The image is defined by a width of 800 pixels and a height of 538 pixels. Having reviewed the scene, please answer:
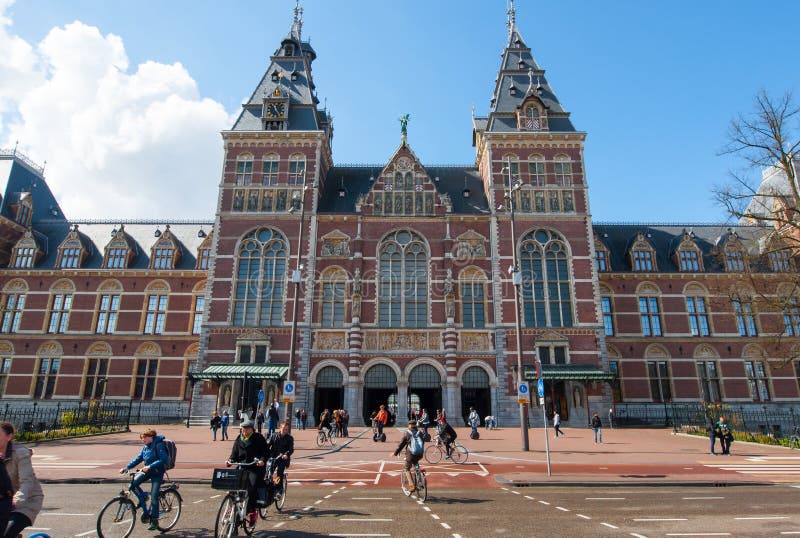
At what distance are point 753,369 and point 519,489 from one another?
35986 mm

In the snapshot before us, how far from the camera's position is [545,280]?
35281 millimetres

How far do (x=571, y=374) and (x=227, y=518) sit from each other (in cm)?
2778

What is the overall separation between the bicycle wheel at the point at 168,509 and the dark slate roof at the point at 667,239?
130 feet

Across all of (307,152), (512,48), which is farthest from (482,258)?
(512,48)

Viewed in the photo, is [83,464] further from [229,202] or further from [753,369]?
[753,369]

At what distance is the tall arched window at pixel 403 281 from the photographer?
34.7 m


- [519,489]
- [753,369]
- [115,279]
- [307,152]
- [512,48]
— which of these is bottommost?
[519,489]

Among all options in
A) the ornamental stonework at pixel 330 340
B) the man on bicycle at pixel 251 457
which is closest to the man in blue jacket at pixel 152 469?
the man on bicycle at pixel 251 457

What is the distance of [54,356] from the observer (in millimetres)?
38562

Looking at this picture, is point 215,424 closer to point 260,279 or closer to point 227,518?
point 260,279

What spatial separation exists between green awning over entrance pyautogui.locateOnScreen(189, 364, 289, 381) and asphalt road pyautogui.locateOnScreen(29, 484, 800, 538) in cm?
1838

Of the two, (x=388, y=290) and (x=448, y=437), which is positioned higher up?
(x=388, y=290)

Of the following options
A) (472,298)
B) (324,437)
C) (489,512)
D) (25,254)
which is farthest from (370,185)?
(489,512)

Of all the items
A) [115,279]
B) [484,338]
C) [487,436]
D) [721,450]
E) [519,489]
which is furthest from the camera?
[115,279]
